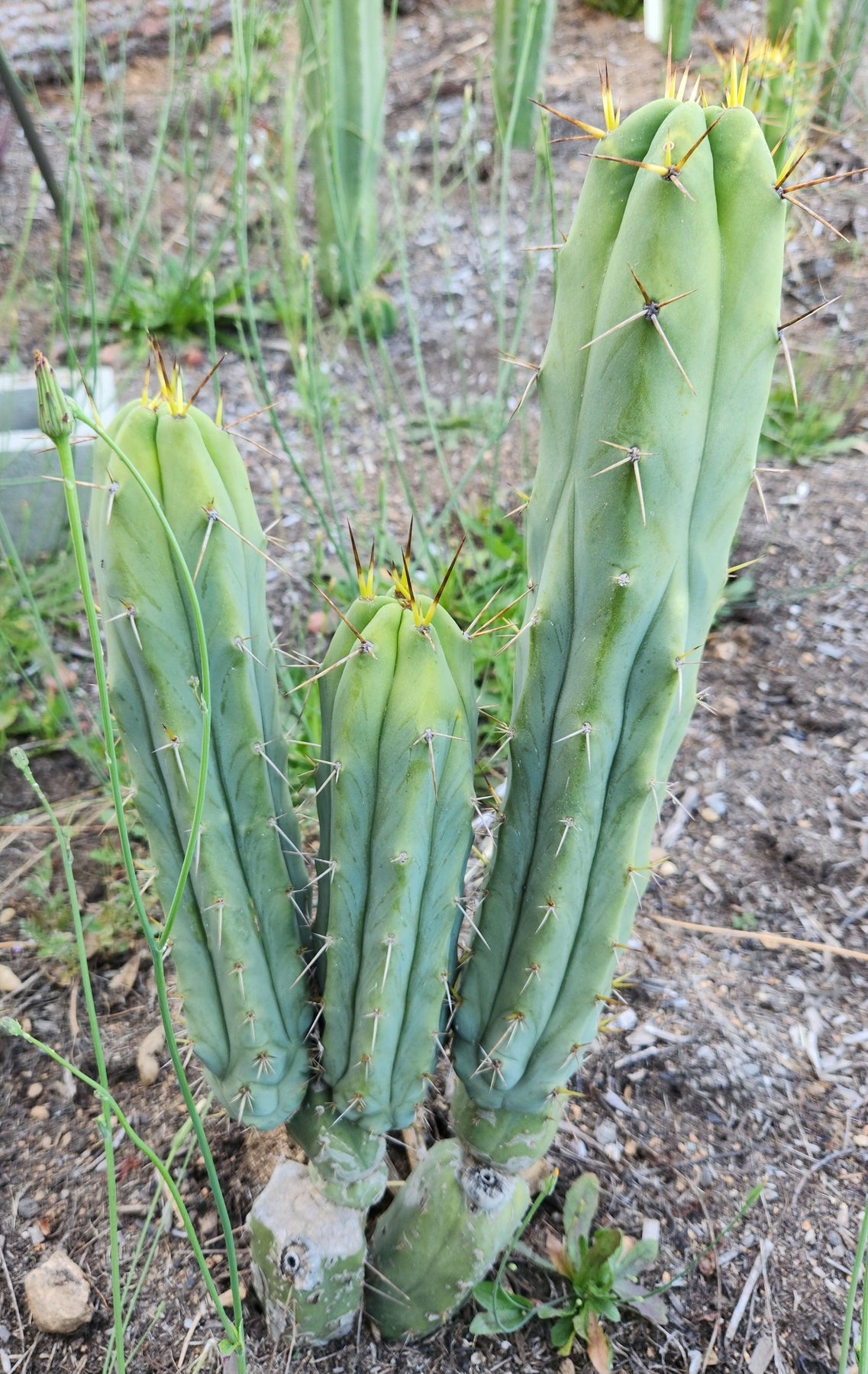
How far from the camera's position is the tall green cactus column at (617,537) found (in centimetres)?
94

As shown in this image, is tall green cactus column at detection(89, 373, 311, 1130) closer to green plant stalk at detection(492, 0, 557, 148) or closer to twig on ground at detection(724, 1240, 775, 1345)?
twig on ground at detection(724, 1240, 775, 1345)

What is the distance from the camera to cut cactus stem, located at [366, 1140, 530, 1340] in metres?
1.36

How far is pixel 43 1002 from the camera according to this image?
188 cm

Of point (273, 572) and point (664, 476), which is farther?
point (273, 572)

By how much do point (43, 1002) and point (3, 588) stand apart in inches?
45.4

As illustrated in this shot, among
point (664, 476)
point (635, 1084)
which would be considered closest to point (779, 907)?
point (635, 1084)

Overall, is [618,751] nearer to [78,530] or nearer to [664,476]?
[664,476]

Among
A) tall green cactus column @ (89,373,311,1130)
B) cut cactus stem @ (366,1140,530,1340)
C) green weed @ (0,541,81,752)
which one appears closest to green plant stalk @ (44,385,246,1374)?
tall green cactus column @ (89,373,311,1130)

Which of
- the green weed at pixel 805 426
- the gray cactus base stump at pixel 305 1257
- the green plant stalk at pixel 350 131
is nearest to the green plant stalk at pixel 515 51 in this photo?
the green plant stalk at pixel 350 131

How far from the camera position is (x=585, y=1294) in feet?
4.72

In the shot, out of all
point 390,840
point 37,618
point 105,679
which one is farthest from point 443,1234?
point 37,618

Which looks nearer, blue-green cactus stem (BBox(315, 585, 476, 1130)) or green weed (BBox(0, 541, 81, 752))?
blue-green cactus stem (BBox(315, 585, 476, 1130))

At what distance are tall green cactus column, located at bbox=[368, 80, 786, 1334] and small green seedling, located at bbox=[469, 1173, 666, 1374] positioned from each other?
0.96 ft

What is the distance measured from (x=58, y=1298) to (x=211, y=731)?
86cm
